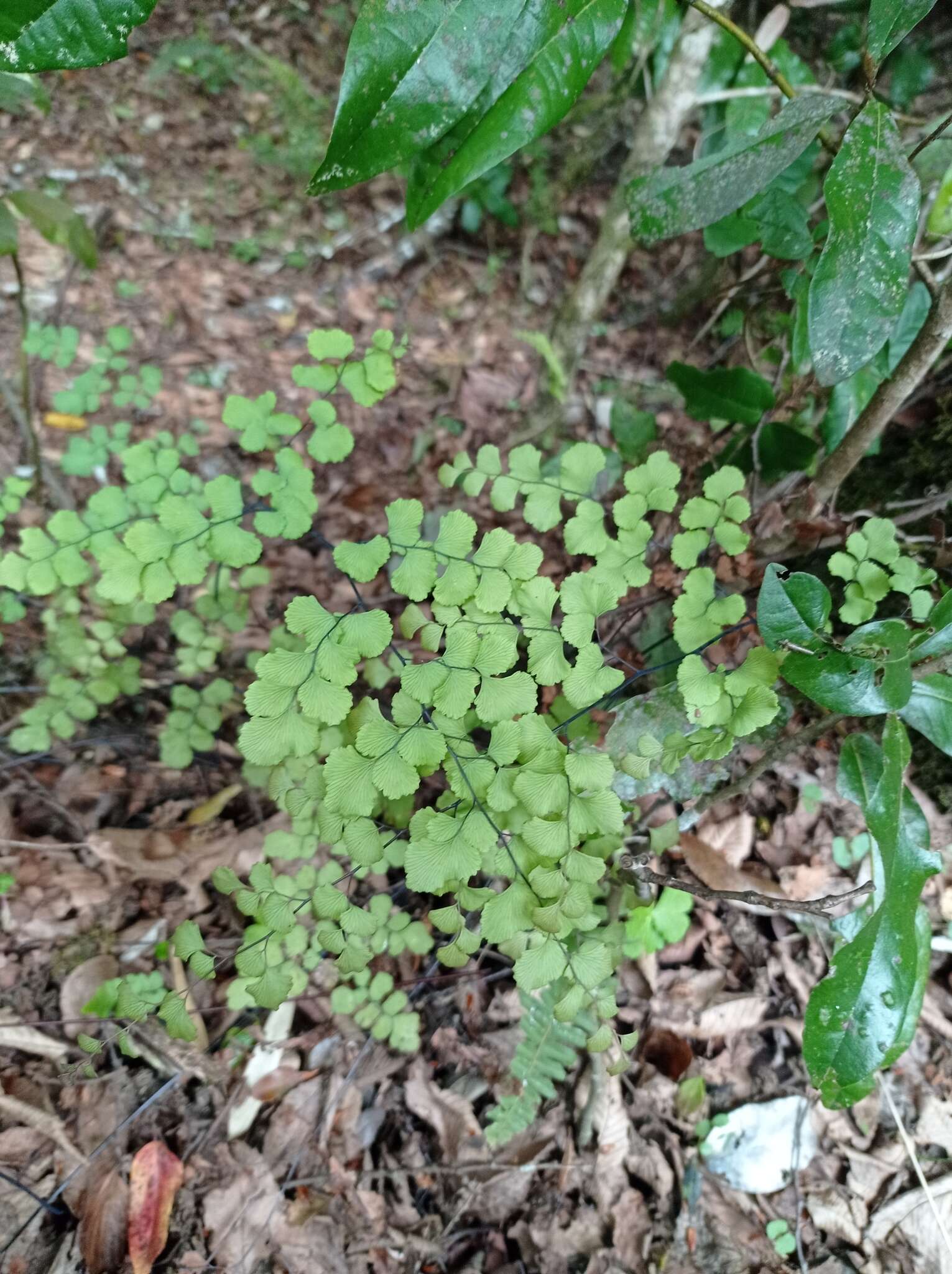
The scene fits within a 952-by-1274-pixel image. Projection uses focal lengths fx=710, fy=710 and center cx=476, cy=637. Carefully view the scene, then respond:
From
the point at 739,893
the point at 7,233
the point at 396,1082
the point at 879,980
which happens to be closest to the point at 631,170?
the point at 7,233

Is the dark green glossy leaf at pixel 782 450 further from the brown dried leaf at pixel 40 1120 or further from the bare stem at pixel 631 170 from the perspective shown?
the brown dried leaf at pixel 40 1120

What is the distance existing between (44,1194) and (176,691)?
903 mm

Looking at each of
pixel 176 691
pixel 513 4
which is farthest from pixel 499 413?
pixel 513 4

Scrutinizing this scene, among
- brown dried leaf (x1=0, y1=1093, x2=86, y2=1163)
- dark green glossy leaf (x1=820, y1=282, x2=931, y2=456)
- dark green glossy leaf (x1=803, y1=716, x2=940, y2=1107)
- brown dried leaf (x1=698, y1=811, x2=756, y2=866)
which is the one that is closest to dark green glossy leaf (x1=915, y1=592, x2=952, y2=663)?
dark green glossy leaf (x1=803, y1=716, x2=940, y2=1107)

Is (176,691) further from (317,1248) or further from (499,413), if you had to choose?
(499,413)

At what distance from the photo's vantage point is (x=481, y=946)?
5.00 feet

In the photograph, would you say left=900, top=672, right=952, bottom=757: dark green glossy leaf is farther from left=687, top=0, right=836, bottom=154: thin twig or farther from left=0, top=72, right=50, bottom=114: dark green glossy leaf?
left=0, top=72, right=50, bottom=114: dark green glossy leaf

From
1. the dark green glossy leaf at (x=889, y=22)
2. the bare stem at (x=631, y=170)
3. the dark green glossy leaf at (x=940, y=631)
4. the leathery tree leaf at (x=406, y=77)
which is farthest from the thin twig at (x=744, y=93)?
the dark green glossy leaf at (x=940, y=631)

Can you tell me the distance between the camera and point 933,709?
3.78 feet

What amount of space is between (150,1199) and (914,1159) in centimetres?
139

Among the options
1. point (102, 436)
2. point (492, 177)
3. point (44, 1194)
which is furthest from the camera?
point (492, 177)

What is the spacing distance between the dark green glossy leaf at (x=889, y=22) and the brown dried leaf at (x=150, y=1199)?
1982mm

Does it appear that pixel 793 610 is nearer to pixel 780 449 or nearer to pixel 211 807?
pixel 780 449

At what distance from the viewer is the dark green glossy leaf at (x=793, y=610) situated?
1.03m
